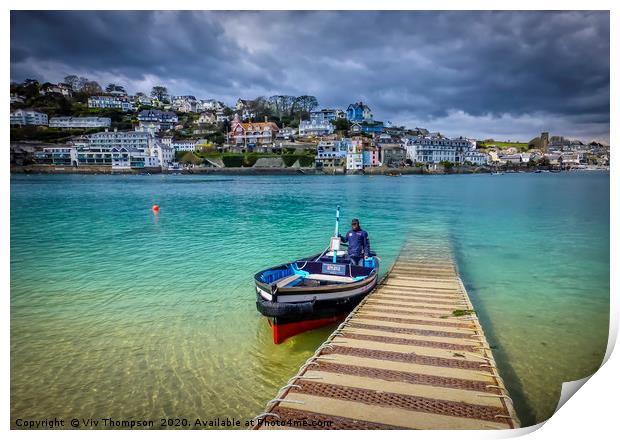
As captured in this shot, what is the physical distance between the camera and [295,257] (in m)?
12.6

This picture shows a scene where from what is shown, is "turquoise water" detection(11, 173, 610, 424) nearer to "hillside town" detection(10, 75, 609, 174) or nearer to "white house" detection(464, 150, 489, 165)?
"hillside town" detection(10, 75, 609, 174)

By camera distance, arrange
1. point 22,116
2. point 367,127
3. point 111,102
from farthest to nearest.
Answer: point 367,127
point 111,102
point 22,116

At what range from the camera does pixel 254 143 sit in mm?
104500

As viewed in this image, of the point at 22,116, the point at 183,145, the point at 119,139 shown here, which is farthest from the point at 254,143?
the point at 22,116

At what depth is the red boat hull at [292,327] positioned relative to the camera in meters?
6.11

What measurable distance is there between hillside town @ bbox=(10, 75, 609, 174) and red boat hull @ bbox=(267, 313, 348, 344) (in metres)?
74.5

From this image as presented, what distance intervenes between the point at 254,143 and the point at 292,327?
338ft

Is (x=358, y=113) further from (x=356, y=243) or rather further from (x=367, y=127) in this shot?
(x=356, y=243)

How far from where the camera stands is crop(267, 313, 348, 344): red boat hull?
611 centimetres

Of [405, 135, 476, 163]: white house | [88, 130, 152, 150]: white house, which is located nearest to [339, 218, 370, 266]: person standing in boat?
[88, 130, 152, 150]: white house

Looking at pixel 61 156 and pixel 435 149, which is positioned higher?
pixel 435 149

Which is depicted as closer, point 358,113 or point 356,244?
point 356,244

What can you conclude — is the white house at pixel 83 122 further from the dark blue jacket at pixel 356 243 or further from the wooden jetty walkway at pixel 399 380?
the wooden jetty walkway at pixel 399 380

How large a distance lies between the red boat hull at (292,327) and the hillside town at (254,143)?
74.5 m
